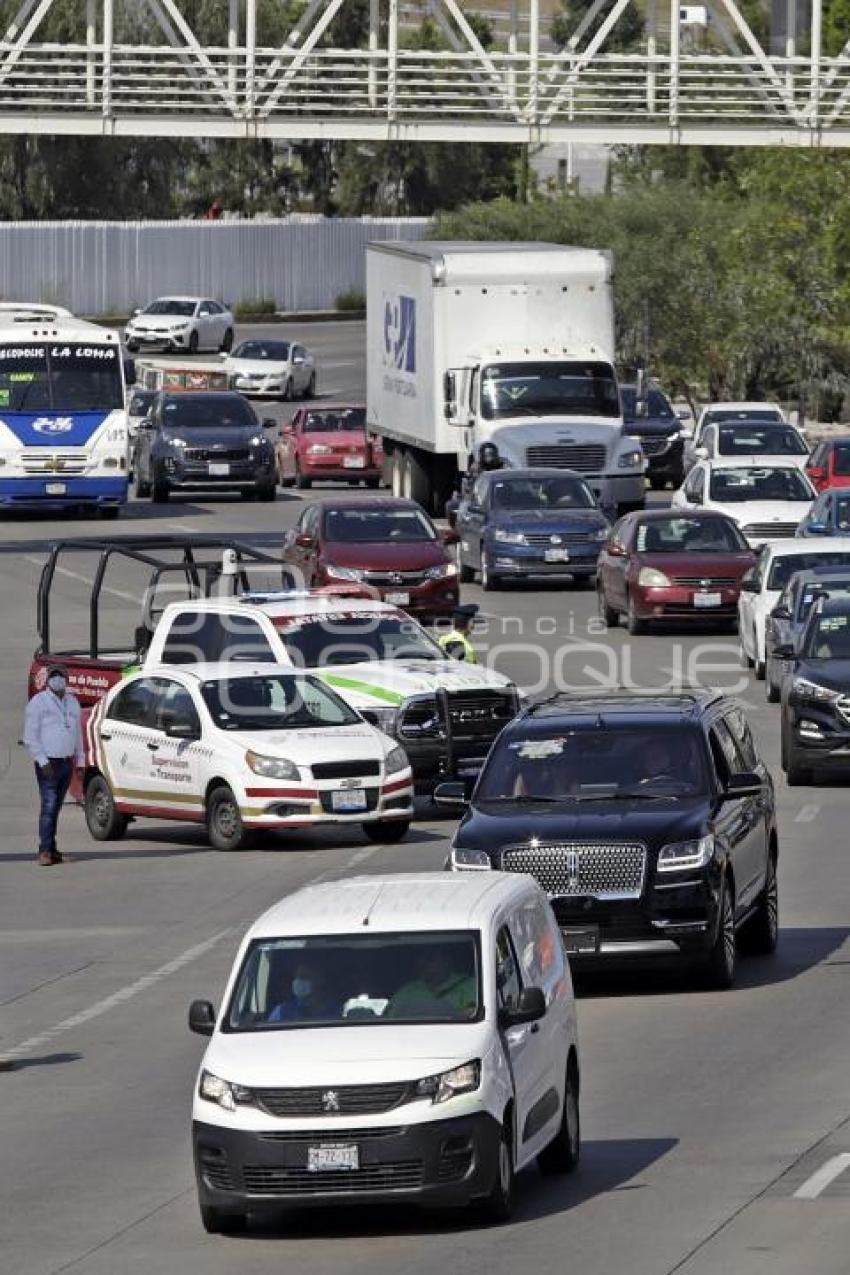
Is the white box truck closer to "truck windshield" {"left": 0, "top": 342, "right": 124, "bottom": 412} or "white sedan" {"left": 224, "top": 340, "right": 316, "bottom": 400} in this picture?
"truck windshield" {"left": 0, "top": 342, "right": 124, "bottom": 412}

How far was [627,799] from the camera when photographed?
61.0 ft

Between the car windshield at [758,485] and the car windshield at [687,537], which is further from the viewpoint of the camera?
the car windshield at [758,485]

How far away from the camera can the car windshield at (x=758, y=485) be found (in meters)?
44.4

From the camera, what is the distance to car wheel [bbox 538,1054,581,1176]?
539 inches

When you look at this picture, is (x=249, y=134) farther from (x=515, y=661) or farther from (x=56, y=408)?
(x=515, y=661)

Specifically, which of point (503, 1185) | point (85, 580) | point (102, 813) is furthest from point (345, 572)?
point (503, 1185)

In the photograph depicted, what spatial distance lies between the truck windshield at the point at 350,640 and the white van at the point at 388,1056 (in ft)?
46.9

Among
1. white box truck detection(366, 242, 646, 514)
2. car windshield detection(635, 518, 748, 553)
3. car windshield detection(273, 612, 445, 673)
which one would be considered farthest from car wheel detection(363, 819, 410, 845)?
white box truck detection(366, 242, 646, 514)

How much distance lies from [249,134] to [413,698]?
25320 mm

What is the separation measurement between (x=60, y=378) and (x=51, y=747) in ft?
87.7

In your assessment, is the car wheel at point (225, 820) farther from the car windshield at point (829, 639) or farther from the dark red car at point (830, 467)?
the dark red car at point (830, 467)

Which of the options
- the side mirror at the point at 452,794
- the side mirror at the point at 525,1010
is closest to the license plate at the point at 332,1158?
the side mirror at the point at 525,1010

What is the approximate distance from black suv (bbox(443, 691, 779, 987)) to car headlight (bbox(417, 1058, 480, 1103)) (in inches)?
211

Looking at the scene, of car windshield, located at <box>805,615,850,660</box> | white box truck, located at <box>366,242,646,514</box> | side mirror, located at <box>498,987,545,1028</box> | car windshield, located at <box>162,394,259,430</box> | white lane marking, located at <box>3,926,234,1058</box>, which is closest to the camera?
side mirror, located at <box>498,987,545,1028</box>
